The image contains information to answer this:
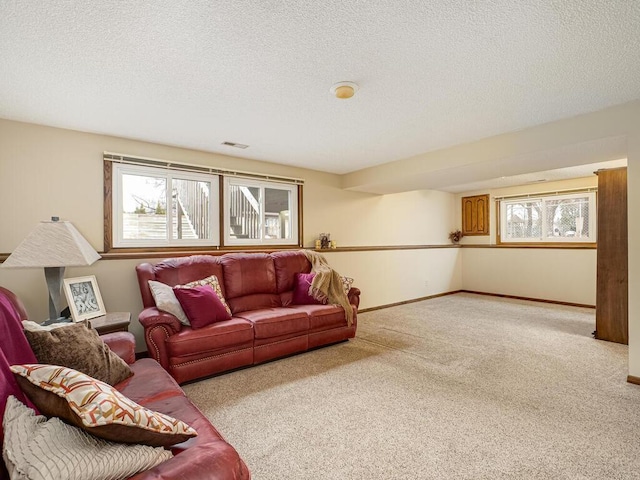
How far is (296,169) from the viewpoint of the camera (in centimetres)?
482

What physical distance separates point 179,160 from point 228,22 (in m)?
2.45

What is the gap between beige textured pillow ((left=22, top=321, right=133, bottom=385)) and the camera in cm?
155

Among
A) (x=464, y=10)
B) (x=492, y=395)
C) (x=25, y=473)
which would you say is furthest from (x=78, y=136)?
(x=492, y=395)

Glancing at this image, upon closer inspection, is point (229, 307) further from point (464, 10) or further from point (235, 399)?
point (464, 10)

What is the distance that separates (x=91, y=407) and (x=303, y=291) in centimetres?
293

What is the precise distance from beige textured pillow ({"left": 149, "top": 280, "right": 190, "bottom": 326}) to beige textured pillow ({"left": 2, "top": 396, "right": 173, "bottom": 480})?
178cm

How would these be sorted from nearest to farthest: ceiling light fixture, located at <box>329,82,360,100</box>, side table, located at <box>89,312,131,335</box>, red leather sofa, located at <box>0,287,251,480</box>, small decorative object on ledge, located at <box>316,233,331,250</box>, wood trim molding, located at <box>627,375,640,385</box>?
red leather sofa, located at <box>0,287,251,480</box> < ceiling light fixture, located at <box>329,82,360,100</box> < side table, located at <box>89,312,131,335</box> < wood trim molding, located at <box>627,375,640,385</box> < small decorative object on ledge, located at <box>316,233,331,250</box>

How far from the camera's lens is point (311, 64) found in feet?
6.68

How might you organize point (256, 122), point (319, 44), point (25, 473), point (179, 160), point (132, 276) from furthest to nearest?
point (179, 160), point (132, 276), point (256, 122), point (319, 44), point (25, 473)

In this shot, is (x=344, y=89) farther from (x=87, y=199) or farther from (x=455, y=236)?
(x=455, y=236)

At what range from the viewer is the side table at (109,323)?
2.50 meters

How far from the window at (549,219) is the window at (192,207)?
188 inches

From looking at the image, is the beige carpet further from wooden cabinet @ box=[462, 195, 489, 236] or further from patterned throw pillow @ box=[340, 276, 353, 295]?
wooden cabinet @ box=[462, 195, 489, 236]

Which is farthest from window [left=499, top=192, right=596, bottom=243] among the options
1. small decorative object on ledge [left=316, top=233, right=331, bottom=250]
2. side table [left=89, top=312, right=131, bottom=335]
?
side table [left=89, top=312, right=131, bottom=335]
